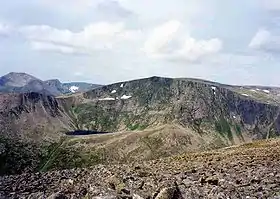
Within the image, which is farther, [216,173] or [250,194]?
[216,173]

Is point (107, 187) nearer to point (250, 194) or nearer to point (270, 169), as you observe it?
point (250, 194)

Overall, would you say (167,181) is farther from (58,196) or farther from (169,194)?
(58,196)

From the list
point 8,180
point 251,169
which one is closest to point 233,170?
point 251,169

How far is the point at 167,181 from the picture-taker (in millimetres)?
29844

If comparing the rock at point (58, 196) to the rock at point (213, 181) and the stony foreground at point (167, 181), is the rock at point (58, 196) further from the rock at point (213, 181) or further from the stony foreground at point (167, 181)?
the rock at point (213, 181)

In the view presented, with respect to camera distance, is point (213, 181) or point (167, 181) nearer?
point (167, 181)

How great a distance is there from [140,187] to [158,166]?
11.9m

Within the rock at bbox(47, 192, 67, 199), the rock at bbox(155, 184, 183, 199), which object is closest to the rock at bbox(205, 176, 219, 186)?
the rock at bbox(155, 184, 183, 199)

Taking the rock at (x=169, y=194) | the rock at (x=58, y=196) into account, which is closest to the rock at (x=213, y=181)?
the rock at (x=169, y=194)

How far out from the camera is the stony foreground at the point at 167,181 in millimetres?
25641

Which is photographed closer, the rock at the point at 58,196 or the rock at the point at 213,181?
the rock at the point at 58,196

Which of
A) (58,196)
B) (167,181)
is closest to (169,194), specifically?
(167,181)

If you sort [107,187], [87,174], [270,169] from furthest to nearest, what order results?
[87,174]
[270,169]
[107,187]

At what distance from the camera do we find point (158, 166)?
39906 millimetres
